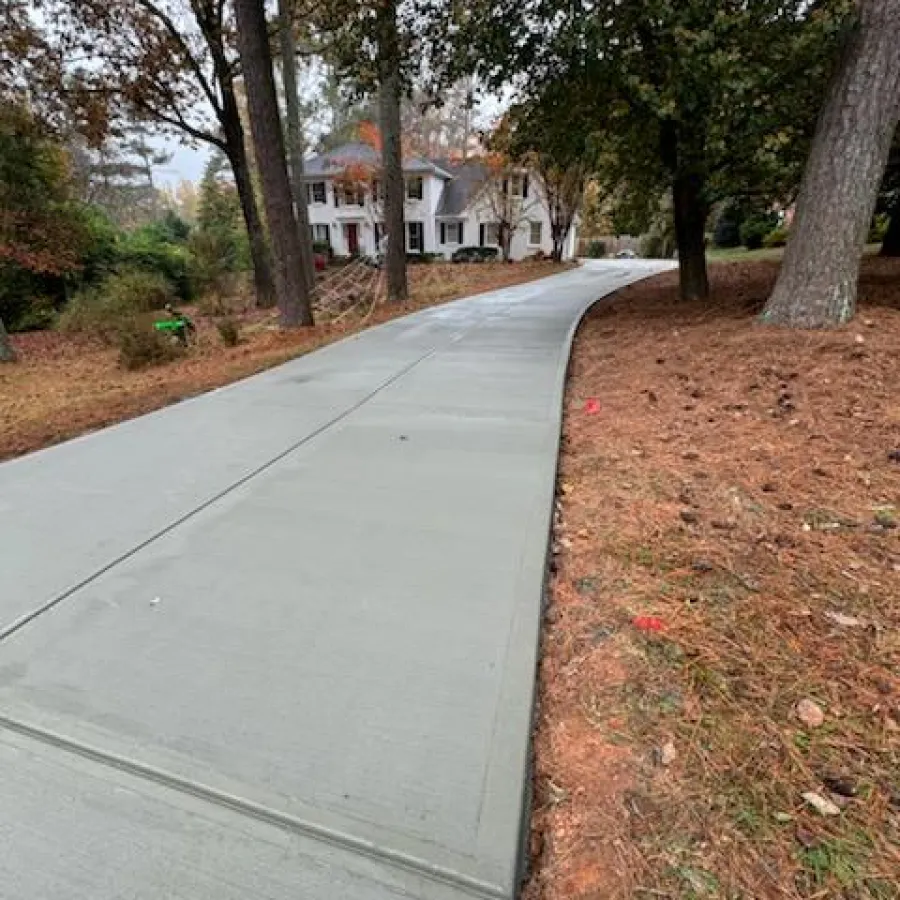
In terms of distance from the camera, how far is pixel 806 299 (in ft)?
17.9

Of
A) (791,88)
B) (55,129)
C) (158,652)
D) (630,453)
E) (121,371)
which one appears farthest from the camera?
(55,129)

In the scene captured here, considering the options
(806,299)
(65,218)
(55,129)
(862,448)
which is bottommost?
(862,448)

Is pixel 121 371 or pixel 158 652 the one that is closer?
pixel 158 652

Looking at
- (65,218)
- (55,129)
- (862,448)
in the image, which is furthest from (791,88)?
(65,218)

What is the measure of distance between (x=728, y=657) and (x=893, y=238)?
14001mm

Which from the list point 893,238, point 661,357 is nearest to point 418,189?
point 893,238

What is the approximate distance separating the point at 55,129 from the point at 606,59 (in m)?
12.6

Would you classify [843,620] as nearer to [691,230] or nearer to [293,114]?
[691,230]

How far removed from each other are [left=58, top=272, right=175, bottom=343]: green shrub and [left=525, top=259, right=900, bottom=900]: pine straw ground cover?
10794 millimetres

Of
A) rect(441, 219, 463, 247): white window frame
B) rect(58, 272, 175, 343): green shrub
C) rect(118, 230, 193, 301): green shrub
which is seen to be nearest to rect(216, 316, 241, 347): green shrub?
rect(58, 272, 175, 343): green shrub

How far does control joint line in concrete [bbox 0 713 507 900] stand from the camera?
1.28 m

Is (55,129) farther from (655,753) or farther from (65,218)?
(655,753)

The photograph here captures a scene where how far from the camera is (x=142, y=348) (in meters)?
8.53

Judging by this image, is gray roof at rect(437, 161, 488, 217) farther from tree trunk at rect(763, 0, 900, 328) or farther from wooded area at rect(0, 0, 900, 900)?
tree trunk at rect(763, 0, 900, 328)
